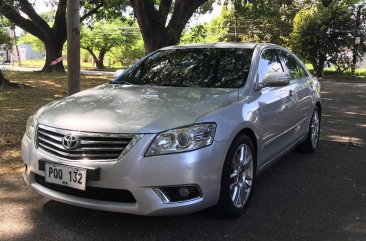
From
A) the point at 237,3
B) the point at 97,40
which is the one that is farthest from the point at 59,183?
the point at 97,40

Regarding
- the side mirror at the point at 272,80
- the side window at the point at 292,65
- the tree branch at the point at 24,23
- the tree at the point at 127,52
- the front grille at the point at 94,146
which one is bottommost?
the front grille at the point at 94,146

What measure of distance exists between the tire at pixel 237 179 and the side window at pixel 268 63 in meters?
0.93

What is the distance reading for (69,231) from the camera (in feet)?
12.3

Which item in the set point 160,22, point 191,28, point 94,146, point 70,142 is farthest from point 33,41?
point 94,146

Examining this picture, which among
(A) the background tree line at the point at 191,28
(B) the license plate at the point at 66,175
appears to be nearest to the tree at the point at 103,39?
(A) the background tree line at the point at 191,28

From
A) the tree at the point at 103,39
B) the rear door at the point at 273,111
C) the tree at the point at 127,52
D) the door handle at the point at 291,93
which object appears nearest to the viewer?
the rear door at the point at 273,111

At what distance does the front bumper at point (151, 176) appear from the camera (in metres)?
3.40

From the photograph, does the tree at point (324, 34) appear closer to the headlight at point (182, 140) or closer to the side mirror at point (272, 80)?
the side mirror at point (272, 80)

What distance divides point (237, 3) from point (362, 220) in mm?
13165

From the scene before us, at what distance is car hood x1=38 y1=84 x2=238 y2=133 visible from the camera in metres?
3.56

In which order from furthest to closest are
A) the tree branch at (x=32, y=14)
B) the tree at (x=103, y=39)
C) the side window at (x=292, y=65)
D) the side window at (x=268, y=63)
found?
the tree at (x=103, y=39) < the tree branch at (x=32, y=14) < the side window at (x=292, y=65) < the side window at (x=268, y=63)

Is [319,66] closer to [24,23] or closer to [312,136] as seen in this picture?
[24,23]

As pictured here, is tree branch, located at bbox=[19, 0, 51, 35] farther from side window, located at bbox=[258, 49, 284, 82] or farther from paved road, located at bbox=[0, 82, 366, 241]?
paved road, located at bbox=[0, 82, 366, 241]

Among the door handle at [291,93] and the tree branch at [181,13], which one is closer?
the door handle at [291,93]
